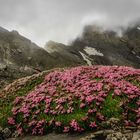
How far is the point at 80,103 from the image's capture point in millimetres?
19750

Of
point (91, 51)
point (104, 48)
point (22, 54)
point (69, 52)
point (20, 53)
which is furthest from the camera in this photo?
point (104, 48)

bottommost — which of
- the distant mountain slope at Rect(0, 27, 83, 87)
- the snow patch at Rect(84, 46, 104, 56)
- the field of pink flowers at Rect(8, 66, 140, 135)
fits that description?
the field of pink flowers at Rect(8, 66, 140, 135)

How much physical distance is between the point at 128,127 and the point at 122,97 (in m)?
2.40

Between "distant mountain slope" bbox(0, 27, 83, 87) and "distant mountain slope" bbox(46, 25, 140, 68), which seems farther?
"distant mountain slope" bbox(46, 25, 140, 68)

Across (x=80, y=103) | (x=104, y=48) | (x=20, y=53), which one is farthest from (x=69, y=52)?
(x=80, y=103)

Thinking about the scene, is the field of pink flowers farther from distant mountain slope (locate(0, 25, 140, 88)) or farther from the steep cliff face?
the steep cliff face

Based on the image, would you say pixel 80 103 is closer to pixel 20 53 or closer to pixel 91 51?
pixel 20 53

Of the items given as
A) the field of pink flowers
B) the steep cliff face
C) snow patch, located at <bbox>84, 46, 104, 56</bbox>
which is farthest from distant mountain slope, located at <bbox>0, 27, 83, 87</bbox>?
the field of pink flowers

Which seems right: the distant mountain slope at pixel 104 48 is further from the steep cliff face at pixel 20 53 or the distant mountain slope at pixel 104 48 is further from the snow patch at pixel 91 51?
the steep cliff face at pixel 20 53

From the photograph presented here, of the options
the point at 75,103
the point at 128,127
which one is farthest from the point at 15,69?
the point at 128,127

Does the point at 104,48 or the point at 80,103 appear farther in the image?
the point at 104,48

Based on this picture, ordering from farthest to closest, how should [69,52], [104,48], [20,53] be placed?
1. [104,48]
2. [69,52]
3. [20,53]

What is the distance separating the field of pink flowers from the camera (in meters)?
18.8

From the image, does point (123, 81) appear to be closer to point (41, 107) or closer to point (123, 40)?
point (41, 107)
